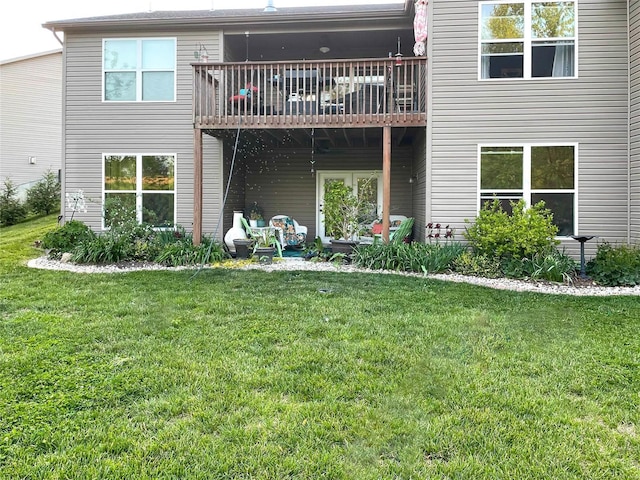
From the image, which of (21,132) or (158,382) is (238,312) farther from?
(21,132)

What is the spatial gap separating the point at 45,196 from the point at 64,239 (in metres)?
7.85

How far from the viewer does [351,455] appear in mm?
2287

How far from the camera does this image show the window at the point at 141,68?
32.2 ft

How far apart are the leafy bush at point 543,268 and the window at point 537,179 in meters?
0.95

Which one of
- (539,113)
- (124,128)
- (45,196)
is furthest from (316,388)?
(45,196)

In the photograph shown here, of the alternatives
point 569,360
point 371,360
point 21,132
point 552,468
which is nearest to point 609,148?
point 569,360

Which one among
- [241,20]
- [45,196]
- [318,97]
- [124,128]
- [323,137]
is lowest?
[45,196]

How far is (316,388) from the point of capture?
9.91 ft

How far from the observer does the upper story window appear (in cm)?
810

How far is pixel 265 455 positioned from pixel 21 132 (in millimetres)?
18632

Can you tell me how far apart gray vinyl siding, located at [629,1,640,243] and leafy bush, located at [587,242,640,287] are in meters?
0.65

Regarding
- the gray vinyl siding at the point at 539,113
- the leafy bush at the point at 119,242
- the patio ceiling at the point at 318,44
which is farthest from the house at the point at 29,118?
the gray vinyl siding at the point at 539,113

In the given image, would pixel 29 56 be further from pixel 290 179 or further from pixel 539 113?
pixel 539 113

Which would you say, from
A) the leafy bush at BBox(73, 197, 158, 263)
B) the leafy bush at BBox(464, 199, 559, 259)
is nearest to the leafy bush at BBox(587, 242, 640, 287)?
the leafy bush at BBox(464, 199, 559, 259)
